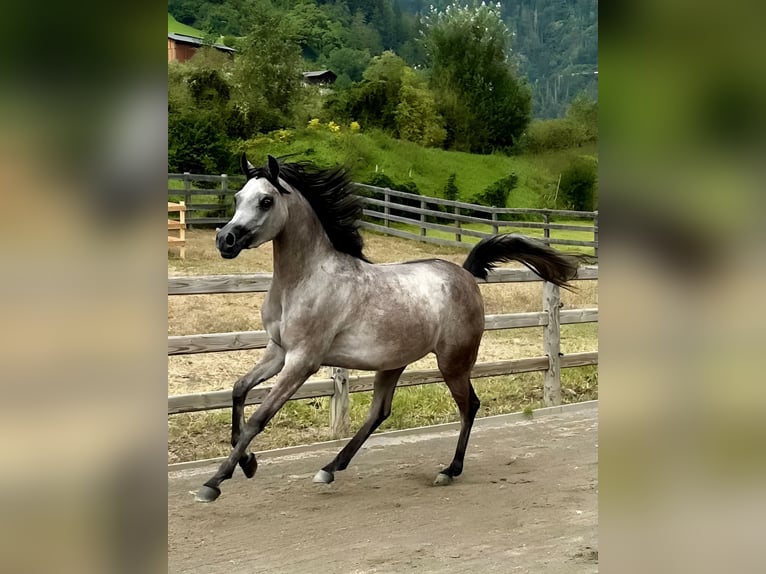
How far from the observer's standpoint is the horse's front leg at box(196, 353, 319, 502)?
3279 mm

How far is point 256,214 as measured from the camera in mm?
3295

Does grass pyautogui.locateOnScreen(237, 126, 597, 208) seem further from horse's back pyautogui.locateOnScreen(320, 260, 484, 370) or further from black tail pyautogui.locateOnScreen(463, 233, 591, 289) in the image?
horse's back pyautogui.locateOnScreen(320, 260, 484, 370)

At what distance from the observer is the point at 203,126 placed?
7805 millimetres

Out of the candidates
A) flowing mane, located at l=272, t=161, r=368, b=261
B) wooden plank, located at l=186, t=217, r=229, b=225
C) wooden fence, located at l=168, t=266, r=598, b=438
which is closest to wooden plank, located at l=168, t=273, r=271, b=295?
wooden fence, located at l=168, t=266, r=598, b=438

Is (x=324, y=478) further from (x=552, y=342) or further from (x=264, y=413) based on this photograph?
(x=552, y=342)

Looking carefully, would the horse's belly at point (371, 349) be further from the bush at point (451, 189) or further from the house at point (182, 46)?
the bush at point (451, 189)

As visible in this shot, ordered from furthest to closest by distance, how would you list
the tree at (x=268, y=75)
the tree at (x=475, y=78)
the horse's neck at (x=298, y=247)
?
1. the tree at (x=475, y=78)
2. the tree at (x=268, y=75)
3. the horse's neck at (x=298, y=247)

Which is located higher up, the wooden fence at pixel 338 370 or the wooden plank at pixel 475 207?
the wooden plank at pixel 475 207

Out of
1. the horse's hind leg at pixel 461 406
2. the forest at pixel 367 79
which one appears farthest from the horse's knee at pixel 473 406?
the forest at pixel 367 79

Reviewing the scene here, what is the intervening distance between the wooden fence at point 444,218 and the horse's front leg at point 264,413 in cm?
478

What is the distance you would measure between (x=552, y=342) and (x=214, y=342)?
2.54 m

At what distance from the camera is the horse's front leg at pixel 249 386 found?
349 centimetres

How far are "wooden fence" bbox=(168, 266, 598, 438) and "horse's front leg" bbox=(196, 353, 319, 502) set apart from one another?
760mm
